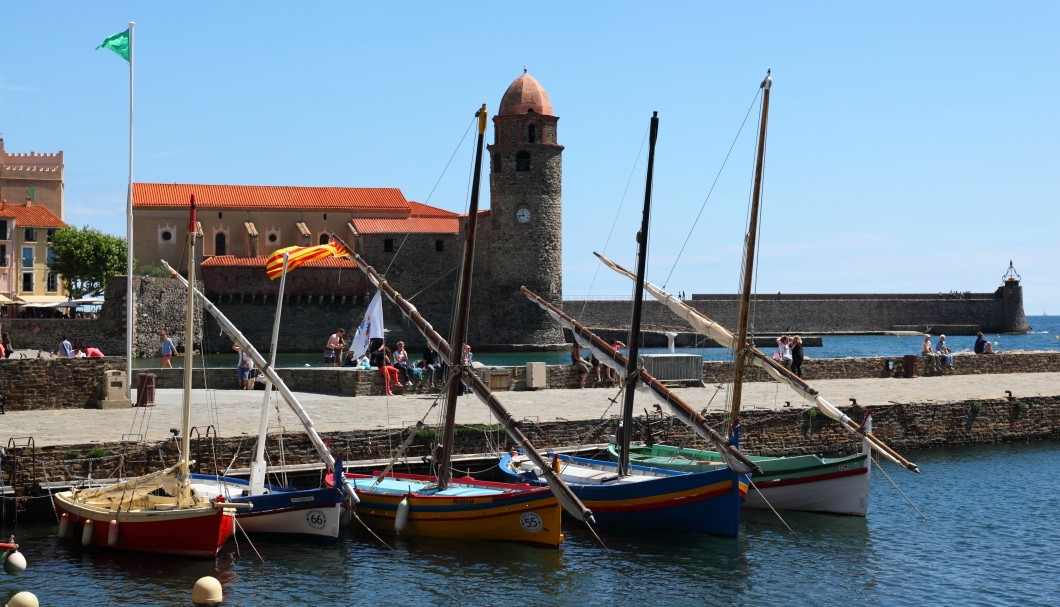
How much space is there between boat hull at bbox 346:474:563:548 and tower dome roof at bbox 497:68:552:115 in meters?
49.5

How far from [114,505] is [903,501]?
12.2 meters

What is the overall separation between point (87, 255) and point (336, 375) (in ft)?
158

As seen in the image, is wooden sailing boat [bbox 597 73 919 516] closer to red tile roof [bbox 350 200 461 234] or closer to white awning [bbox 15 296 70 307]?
white awning [bbox 15 296 70 307]

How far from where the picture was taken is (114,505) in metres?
15.7

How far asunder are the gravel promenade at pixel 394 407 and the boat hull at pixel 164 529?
2320 mm

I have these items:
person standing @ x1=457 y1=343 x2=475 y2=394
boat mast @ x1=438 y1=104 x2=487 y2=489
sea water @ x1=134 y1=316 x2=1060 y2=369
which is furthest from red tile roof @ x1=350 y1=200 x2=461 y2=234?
boat mast @ x1=438 y1=104 x2=487 y2=489

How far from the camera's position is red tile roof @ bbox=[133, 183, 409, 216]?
72.2 metres

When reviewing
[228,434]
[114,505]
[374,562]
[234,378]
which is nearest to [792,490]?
[374,562]

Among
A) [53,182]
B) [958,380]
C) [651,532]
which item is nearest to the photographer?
[651,532]

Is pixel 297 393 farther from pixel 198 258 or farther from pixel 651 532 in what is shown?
pixel 198 258

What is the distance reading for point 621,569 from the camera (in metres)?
15.7

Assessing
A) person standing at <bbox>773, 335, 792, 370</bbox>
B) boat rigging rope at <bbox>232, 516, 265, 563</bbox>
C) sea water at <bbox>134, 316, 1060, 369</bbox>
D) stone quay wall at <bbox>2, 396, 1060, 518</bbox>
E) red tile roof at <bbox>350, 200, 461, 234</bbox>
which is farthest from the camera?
red tile roof at <bbox>350, 200, 461, 234</bbox>

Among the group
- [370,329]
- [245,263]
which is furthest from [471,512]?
[245,263]

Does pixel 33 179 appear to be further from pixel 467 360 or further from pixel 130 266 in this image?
pixel 467 360
